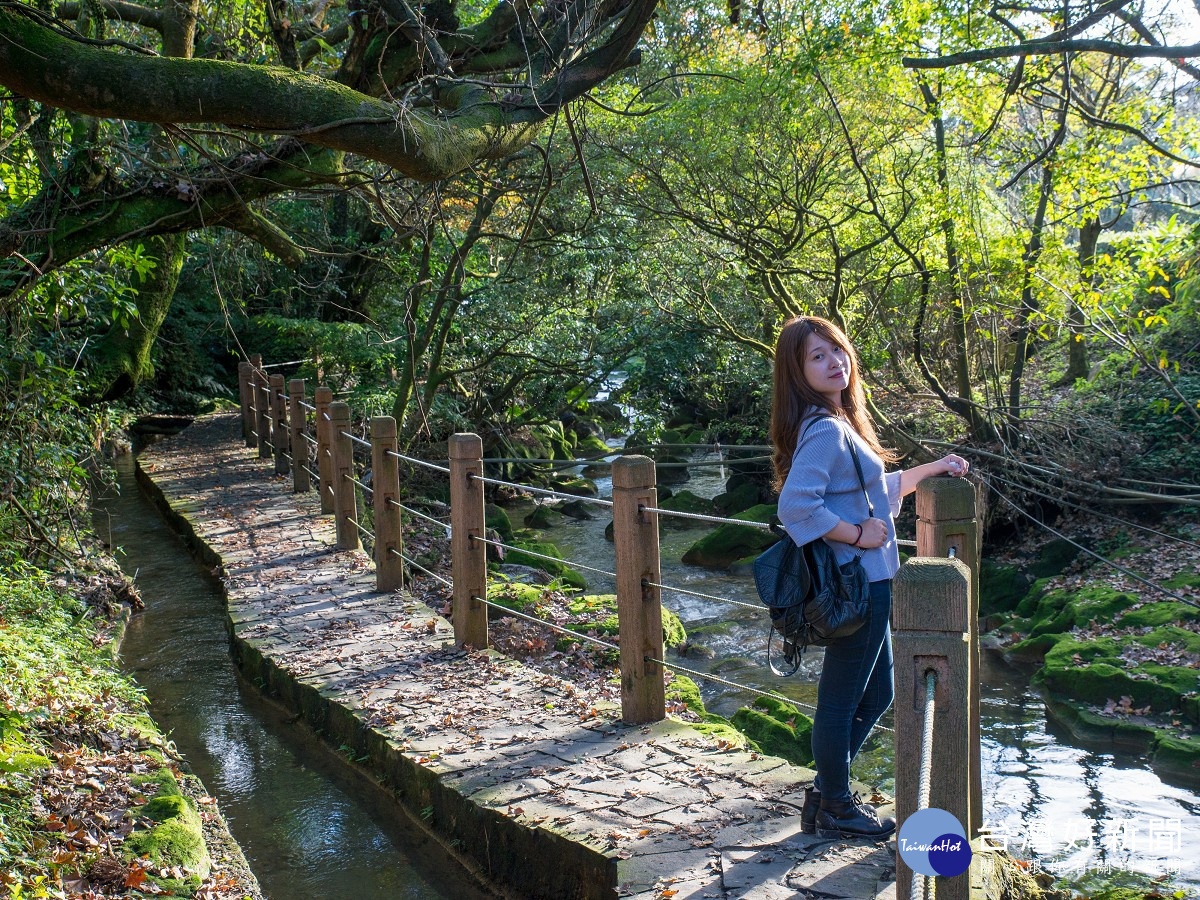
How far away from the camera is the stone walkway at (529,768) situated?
3699 millimetres

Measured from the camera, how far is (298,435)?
1212cm

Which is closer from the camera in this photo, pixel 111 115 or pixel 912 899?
pixel 912 899

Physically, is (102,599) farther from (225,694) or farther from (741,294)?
(741,294)

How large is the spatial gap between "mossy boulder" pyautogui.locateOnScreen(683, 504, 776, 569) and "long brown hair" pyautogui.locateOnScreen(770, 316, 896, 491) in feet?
33.1

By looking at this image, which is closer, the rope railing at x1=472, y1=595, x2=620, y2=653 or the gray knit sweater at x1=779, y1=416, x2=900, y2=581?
the gray knit sweater at x1=779, y1=416, x2=900, y2=581

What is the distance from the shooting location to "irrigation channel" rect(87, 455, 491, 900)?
459 centimetres

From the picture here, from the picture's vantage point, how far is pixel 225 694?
22.7 feet

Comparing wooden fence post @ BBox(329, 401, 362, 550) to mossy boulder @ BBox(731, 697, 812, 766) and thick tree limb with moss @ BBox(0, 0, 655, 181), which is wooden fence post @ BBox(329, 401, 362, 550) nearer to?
mossy boulder @ BBox(731, 697, 812, 766)

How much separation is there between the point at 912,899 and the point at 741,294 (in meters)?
13.0

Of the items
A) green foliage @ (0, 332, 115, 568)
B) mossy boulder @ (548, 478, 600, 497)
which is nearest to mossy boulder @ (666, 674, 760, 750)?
green foliage @ (0, 332, 115, 568)

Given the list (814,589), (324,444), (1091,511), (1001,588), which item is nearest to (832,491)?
(814,589)

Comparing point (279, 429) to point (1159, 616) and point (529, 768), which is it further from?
point (1159, 616)

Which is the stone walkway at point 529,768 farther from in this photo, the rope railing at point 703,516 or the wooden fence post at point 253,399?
→ the wooden fence post at point 253,399

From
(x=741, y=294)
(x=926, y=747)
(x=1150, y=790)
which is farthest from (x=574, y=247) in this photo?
(x=926, y=747)
